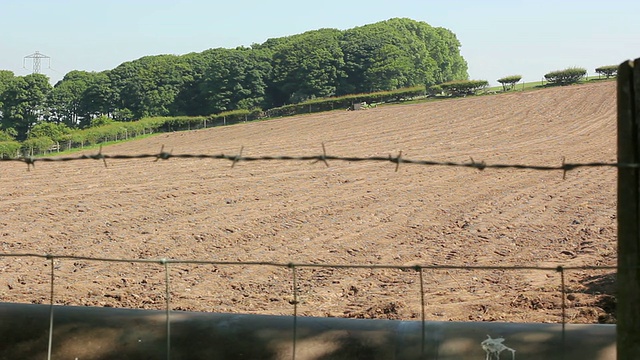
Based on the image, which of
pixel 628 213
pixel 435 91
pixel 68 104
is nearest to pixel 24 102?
pixel 68 104

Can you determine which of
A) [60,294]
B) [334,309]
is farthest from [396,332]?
[60,294]

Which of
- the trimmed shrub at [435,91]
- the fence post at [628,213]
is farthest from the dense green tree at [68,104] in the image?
the fence post at [628,213]

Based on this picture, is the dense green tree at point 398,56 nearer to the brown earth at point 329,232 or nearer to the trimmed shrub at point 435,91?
the trimmed shrub at point 435,91

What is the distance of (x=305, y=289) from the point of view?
36.6 ft

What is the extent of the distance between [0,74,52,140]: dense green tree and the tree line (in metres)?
0.15

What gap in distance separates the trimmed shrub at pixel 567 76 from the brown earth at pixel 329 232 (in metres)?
41.3

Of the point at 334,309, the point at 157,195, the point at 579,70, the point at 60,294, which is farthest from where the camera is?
the point at 579,70

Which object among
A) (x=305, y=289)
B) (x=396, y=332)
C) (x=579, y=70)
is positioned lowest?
(x=305, y=289)

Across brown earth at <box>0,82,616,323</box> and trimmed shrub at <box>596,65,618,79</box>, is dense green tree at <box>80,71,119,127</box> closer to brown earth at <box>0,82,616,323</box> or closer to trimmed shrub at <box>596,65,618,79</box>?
trimmed shrub at <box>596,65,618,79</box>

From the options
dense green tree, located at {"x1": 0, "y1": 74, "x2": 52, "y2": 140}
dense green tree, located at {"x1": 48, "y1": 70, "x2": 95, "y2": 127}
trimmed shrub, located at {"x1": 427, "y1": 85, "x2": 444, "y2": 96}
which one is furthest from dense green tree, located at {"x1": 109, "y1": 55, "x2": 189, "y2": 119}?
trimmed shrub, located at {"x1": 427, "y1": 85, "x2": 444, "y2": 96}

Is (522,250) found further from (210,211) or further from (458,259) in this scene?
(210,211)

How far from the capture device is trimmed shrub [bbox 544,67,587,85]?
74.6 metres

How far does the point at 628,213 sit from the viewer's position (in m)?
2.75

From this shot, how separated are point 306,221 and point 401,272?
572cm
